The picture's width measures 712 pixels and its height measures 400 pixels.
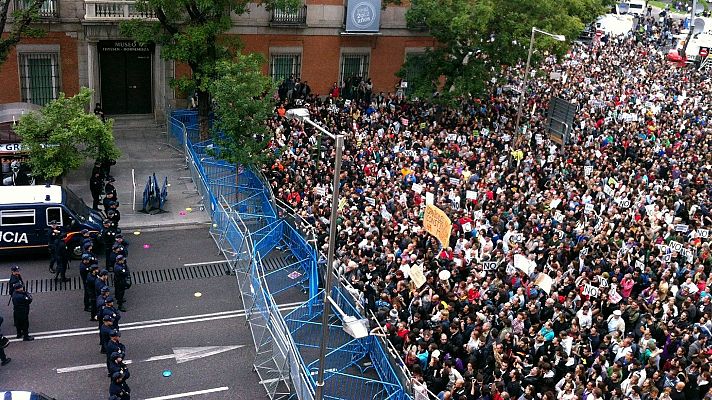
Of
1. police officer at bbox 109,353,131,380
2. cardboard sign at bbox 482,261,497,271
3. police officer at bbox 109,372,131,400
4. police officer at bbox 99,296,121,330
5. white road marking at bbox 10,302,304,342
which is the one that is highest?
cardboard sign at bbox 482,261,497,271

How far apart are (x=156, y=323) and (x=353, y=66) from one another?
20.1m

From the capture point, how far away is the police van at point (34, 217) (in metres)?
19.6

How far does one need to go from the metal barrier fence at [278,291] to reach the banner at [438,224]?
2.84 metres

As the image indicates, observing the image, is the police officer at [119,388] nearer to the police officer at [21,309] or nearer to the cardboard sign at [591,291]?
the police officer at [21,309]

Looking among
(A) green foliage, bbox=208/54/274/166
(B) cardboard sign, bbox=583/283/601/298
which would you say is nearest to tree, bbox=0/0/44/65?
(A) green foliage, bbox=208/54/274/166

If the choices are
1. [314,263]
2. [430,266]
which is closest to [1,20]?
[314,263]

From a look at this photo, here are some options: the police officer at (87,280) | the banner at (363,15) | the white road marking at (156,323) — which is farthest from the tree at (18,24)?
the banner at (363,15)

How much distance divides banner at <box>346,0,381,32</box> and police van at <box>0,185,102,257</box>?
55.3 ft

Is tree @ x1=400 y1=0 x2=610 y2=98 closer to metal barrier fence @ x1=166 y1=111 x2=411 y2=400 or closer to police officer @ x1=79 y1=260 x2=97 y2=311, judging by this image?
metal barrier fence @ x1=166 y1=111 x2=411 y2=400

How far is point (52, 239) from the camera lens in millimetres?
19547

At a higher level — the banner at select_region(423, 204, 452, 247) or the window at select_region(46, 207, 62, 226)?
the banner at select_region(423, 204, 452, 247)

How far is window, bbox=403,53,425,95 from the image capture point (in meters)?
32.3

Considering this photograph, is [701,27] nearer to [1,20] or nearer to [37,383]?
[1,20]

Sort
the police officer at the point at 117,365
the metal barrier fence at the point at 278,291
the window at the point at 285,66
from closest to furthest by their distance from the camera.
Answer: the police officer at the point at 117,365 < the metal barrier fence at the point at 278,291 < the window at the point at 285,66
